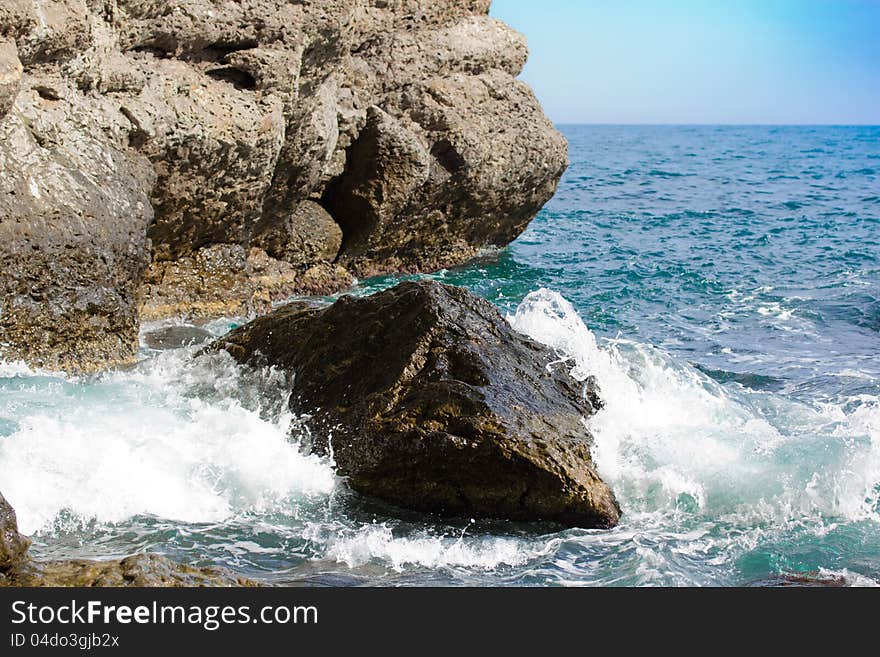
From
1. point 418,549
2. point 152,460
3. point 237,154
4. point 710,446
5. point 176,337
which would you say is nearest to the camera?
point 418,549

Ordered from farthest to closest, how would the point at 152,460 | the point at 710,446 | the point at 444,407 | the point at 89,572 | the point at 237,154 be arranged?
the point at 237,154 → the point at 710,446 → the point at 152,460 → the point at 444,407 → the point at 89,572

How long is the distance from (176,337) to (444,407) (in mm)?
3988

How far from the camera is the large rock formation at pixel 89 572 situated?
3.77m

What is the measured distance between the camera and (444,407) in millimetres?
5824

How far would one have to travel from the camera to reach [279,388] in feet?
22.5

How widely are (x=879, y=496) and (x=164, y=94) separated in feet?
20.9

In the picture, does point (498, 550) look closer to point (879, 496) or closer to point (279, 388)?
point (279, 388)

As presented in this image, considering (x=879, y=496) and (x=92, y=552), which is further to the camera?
(x=879, y=496)

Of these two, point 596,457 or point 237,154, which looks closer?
point 596,457

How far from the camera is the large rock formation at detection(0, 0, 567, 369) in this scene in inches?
303

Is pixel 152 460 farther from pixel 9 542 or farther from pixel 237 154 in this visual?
pixel 237 154

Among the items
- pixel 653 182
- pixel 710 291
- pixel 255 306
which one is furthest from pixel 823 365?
pixel 653 182

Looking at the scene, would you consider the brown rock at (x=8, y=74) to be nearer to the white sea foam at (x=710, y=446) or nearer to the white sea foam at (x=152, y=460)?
the white sea foam at (x=152, y=460)

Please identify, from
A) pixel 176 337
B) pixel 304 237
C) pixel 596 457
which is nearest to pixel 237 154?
pixel 176 337
